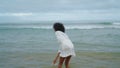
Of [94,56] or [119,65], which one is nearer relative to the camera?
[119,65]

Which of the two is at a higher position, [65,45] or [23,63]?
[65,45]

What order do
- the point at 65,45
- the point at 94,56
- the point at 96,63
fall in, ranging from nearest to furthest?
the point at 65,45, the point at 96,63, the point at 94,56

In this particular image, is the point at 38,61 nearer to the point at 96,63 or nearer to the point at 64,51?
the point at 96,63

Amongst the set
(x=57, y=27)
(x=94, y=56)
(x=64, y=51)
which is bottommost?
(x=94, y=56)

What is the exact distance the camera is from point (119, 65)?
8438 millimetres

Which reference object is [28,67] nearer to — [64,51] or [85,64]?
[85,64]

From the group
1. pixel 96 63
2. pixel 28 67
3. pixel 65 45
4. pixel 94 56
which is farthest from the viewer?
pixel 94 56

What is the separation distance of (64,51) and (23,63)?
11.5 ft

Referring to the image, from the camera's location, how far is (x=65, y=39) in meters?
5.84

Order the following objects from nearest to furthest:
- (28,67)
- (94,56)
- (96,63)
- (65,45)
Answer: (65,45) → (28,67) → (96,63) → (94,56)

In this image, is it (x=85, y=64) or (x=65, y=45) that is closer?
(x=65, y=45)

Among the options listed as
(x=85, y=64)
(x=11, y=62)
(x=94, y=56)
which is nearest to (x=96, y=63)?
(x=85, y=64)

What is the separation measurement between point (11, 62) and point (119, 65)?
3.97 metres

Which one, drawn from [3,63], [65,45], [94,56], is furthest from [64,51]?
[94,56]
